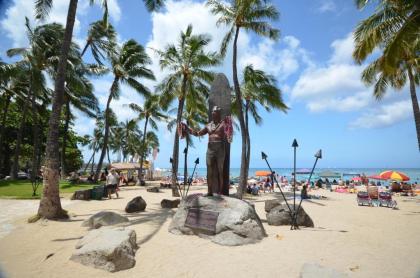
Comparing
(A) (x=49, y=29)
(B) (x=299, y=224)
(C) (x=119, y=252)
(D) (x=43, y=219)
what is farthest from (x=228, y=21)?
(A) (x=49, y=29)

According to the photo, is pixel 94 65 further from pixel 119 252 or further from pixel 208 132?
pixel 119 252

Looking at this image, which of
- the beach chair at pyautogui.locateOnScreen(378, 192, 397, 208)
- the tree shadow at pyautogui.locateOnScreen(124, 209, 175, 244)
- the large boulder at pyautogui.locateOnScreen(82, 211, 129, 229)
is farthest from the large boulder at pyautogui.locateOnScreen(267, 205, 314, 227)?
the beach chair at pyautogui.locateOnScreen(378, 192, 397, 208)

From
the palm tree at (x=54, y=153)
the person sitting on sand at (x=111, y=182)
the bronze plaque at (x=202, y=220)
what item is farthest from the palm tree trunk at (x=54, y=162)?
the person sitting on sand at (x=111, y=182)

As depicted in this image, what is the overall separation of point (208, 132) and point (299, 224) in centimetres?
406

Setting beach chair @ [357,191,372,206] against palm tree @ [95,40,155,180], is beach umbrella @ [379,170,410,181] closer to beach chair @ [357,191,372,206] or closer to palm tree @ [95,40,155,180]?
beach chair @ [357,191,372,206]

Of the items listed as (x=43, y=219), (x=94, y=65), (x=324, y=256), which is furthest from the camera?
(x=94, y=65)

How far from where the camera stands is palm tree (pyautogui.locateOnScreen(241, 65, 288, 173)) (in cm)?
2167

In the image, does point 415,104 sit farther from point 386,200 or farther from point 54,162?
point 54,162

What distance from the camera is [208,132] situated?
809 cm

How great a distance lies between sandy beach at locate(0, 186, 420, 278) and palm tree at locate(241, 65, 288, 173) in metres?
13.7

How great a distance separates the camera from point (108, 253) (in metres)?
5.12

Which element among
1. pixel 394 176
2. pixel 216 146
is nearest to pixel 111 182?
pixel 216 146

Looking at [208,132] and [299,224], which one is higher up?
[208,132]

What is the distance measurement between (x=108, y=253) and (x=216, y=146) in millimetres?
3862
